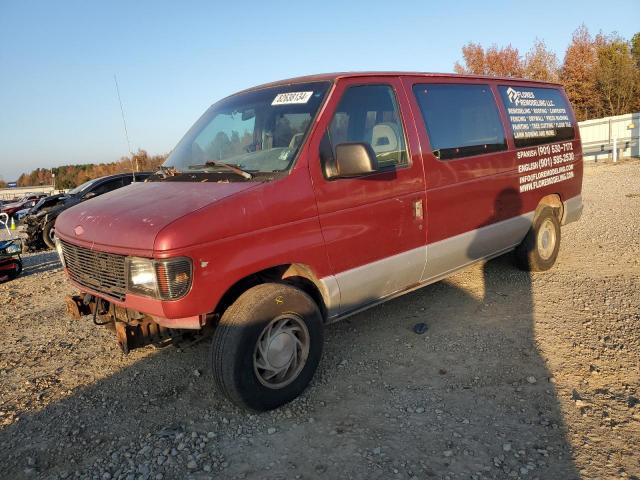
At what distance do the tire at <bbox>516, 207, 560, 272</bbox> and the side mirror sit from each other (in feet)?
10.2

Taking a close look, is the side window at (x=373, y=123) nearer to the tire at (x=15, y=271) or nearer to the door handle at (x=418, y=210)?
the door handle at (x=418, y=210)

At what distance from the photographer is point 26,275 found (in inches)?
321

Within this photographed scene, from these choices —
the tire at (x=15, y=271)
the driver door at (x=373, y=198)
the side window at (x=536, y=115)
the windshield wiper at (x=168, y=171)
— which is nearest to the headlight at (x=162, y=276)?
the driver door at (x=373, y=198)

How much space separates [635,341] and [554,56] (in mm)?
32957

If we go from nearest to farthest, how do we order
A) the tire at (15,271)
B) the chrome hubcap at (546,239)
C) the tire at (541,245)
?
1. the tire at (541,245)
2. the chrome hubcap at (546,239)
3. the tire at (15,271)

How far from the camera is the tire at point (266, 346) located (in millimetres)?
2996

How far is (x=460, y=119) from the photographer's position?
14.6ft

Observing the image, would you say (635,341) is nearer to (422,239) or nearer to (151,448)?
(422,239)

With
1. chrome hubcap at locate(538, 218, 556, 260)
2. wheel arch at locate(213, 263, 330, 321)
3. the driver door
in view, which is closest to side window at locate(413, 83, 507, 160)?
the driver door

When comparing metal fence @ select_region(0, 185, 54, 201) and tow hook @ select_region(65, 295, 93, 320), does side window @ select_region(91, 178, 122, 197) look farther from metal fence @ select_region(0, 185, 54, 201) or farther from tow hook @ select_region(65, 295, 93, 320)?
metal fence @ select_region(0, 185, 54, 201)

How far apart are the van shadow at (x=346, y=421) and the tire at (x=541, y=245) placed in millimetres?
1455

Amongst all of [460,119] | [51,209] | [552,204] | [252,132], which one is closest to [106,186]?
[51,209]

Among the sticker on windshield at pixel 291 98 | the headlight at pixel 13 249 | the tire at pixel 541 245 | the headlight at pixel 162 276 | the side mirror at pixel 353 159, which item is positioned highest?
the sticker on windshield at pixel 291 98

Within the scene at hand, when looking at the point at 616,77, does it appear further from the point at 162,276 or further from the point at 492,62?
the point at 162,276
